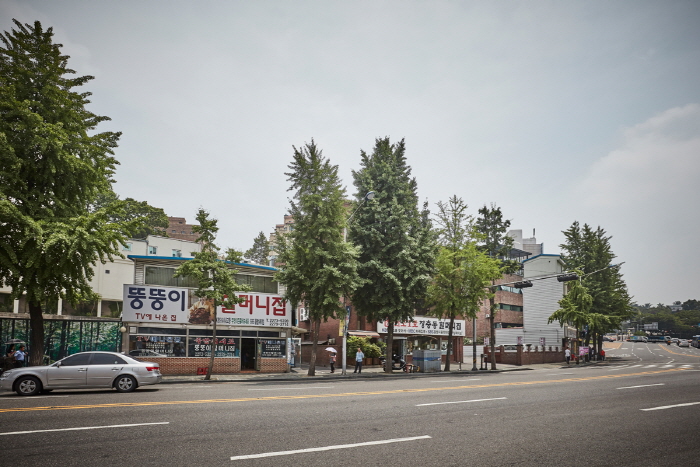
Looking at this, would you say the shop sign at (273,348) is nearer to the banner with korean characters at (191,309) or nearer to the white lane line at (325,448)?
the banner with korean characters at (191,309)

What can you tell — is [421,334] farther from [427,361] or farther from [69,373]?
[69,373]

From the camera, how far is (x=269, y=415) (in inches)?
426

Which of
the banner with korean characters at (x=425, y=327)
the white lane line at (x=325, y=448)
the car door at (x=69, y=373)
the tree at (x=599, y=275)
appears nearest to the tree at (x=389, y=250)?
the banner with korean characters at (x=425, y=327)

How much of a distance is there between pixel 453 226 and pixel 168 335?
2192 cm

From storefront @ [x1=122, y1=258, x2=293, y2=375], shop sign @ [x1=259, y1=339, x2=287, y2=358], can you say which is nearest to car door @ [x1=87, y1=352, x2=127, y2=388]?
storefront @ [x1=122, y1=258, x2=293, y2=375]

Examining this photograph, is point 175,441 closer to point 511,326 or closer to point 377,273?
point 377,273

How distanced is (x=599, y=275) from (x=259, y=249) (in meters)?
62.4

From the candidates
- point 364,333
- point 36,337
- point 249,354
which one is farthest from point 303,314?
point 36,337

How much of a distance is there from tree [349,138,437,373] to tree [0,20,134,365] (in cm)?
1650

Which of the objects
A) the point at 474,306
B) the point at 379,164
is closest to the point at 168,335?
the point at 379,164

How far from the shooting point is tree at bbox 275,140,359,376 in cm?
2798

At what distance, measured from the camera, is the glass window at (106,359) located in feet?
A: 52.7

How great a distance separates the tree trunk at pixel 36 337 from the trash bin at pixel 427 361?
2359cm

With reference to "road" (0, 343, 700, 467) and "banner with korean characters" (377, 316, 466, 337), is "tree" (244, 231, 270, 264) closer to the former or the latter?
"banner with korean characters" (377, 316, 466, 337)
